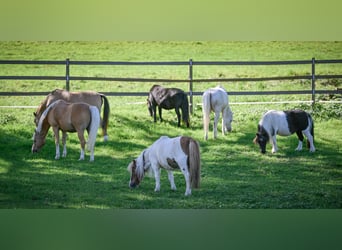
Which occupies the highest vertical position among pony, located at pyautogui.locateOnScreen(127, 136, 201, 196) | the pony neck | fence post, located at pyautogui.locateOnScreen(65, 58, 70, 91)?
fence post, located at pyautogui.locateOnScreen(65, 58, 70, 91)

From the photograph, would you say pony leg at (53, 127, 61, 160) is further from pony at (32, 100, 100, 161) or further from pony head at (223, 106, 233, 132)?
pony head at (223, 106, 233, 132)

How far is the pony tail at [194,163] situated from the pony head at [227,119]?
95 cm

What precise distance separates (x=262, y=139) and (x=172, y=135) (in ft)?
3.14

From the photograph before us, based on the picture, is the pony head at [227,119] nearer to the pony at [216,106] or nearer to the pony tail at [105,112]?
the pony at [216,106]

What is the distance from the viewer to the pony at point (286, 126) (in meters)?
7.73

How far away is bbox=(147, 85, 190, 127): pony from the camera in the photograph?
7.90m

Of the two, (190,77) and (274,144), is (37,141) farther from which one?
(274,144)

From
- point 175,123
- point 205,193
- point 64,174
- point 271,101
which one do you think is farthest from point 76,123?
point 271,101

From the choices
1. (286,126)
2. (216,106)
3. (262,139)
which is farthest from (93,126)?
(286,126)

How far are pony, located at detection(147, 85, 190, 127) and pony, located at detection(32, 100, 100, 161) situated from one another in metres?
0.62

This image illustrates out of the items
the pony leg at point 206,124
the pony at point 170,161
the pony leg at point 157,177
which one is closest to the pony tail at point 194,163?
the pony at point 170,161

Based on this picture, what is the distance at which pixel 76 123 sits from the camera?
7754 millimetres

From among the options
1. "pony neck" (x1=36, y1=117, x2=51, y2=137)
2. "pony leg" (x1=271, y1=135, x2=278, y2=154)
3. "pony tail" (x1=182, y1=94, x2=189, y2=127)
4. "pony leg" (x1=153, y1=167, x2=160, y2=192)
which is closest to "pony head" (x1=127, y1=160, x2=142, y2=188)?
"pony leg" (x1=153, y1=167, x2=160, y2=192)

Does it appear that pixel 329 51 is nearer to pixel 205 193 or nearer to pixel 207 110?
pixel 207 110
